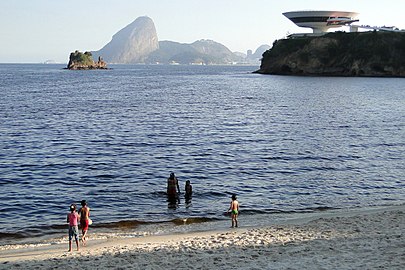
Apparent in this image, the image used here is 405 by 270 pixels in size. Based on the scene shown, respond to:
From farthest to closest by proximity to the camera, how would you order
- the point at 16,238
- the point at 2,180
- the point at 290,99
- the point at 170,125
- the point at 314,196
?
1. the point at 290,99
2. the point at 170,125
3. the point at 2,180
4. the point at 314,196
5. the point at 16,238

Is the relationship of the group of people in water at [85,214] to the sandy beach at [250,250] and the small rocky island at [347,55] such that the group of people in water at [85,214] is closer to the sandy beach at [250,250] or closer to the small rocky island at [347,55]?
the sandy beach at [250,250]

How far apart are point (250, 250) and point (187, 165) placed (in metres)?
19.8

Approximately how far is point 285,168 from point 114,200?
1433 centimetres

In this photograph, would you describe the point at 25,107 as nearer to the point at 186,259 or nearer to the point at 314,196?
the point at 314,196

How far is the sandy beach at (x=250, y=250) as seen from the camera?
17359 millimetres

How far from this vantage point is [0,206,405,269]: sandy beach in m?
17.4

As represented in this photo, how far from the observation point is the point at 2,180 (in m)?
33.1

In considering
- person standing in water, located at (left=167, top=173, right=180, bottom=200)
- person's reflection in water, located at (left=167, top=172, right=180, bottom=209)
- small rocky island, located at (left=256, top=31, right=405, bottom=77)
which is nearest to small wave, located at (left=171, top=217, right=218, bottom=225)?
person's reflection in water, located at (left=167, top=172, right=180, bottom=209)

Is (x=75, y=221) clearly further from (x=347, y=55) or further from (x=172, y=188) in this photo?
(x=347, y=55)

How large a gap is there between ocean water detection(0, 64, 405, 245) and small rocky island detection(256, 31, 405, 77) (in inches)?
4211

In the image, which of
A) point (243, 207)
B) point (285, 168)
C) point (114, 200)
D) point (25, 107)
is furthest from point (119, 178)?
point (25, 107)

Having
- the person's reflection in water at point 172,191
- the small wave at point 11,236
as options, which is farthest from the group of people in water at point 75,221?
the person's reflection in water at point 172,191

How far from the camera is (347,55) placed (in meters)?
180

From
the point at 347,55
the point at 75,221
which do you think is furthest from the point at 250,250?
the point at 347,55
